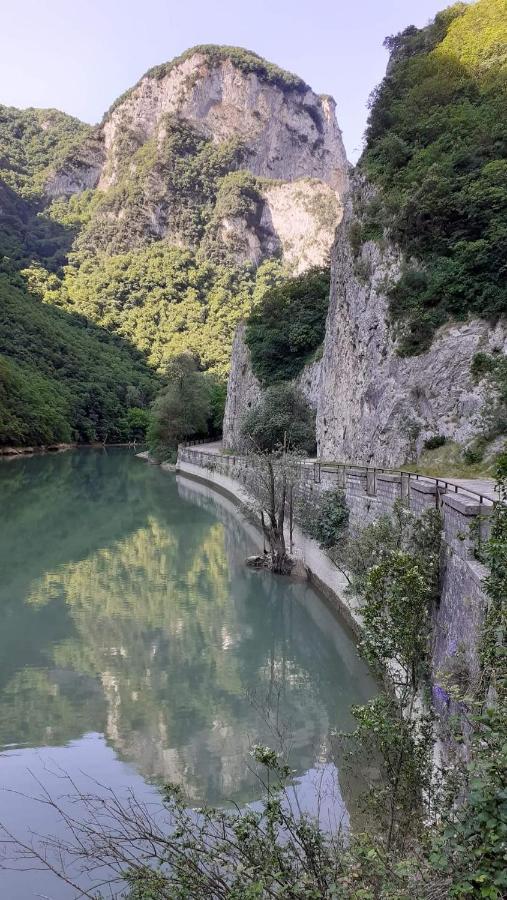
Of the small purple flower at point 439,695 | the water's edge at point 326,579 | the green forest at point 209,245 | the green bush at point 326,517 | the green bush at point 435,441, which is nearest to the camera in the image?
the small purple flower at point 439,695

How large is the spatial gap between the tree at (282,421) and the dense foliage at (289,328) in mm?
3904

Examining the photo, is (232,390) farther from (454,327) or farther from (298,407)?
(454,327)

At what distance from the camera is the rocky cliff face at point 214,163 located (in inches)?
5684

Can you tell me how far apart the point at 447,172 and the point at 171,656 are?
19.8 metres

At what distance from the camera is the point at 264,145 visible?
168m

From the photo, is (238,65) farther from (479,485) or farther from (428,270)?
(479,485)

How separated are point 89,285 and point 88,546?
377 ft

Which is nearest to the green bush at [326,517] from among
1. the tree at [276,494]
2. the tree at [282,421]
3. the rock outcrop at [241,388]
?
the tree at [276,494]

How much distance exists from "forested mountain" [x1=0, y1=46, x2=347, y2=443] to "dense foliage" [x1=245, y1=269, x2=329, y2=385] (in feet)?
102

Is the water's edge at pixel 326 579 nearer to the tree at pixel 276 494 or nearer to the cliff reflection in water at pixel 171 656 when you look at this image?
the cliff reflection in water at pixel 171 656

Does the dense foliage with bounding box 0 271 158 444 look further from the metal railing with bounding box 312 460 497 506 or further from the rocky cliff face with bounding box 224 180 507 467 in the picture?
the metal railing with bounding box 312 460 497 506

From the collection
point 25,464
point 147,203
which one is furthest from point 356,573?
point 147,203

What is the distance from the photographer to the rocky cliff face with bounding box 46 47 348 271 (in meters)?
A: 144

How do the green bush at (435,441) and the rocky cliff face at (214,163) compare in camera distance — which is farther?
the rocky cliff face at (214,163)
